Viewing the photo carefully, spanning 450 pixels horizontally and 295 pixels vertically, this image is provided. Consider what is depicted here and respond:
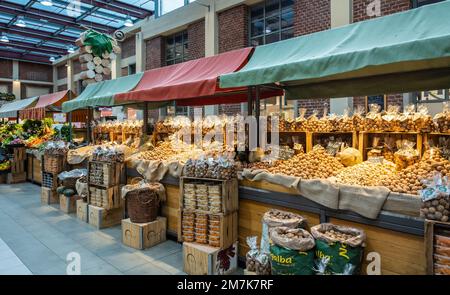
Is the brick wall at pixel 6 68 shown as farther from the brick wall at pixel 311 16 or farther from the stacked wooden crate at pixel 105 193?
the brick wall at pixel 311 16

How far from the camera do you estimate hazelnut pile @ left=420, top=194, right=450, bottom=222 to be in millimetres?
2115

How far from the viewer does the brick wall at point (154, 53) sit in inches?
499

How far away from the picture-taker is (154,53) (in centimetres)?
1302

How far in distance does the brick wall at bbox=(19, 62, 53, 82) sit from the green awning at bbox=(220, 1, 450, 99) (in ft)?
82.0

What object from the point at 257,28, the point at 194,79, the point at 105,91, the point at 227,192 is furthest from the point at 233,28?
the point at 227,192

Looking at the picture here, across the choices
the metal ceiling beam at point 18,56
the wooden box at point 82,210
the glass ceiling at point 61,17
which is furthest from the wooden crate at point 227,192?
the metal ceiling beam at point 18,56

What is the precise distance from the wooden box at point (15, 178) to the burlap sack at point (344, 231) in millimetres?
9690

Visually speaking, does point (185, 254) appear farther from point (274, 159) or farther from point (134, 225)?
point (274, 159)

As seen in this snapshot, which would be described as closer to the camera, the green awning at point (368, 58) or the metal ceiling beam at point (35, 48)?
the green awning at point (368, 58)

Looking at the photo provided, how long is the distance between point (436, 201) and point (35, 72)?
27811 millimetres

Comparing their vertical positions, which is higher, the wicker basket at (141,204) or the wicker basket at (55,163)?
the wicker basket at (55,163)
